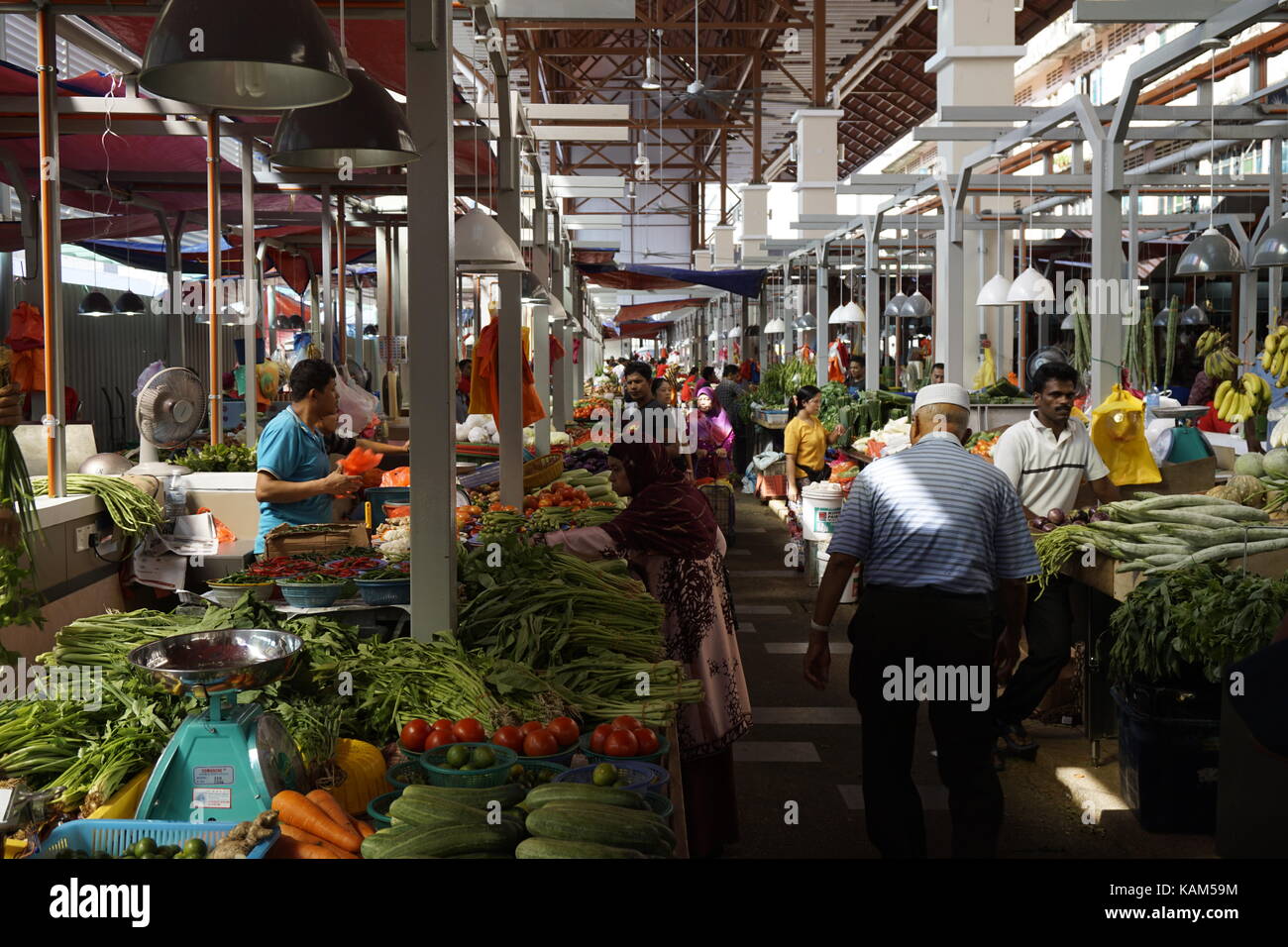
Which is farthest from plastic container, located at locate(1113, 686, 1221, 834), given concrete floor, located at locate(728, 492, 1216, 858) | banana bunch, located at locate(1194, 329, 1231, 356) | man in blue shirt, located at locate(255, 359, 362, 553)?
banana bunch, located at locate(1194, 329, 1231, 356)

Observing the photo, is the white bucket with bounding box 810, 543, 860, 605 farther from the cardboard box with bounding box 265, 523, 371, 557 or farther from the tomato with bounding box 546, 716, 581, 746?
the tomato with bounding box 546, 716, 581, 746

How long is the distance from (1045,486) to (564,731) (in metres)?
4.12

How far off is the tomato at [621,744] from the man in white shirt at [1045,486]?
3.27m


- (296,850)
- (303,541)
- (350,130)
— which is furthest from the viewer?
(303,541)

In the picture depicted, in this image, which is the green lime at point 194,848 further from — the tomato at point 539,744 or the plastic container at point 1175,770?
the plastic container at point 1175,770

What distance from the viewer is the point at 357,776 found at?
2939mm

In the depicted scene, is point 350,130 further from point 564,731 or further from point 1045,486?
point 1045,486

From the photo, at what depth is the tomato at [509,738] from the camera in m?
3.05

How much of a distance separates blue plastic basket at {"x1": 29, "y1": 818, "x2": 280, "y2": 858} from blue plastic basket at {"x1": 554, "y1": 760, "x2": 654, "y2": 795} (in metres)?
0.70

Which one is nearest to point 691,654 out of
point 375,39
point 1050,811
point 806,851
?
point 806,851

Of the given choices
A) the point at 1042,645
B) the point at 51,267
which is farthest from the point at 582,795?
the point at 51,267

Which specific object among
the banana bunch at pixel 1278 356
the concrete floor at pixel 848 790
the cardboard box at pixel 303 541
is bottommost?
the concrete floor at pixel 848 790

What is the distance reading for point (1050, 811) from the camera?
5418 mm

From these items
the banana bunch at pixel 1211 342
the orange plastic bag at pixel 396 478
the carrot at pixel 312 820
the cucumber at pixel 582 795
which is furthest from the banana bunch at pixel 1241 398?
the carrot at pixel 312 820
